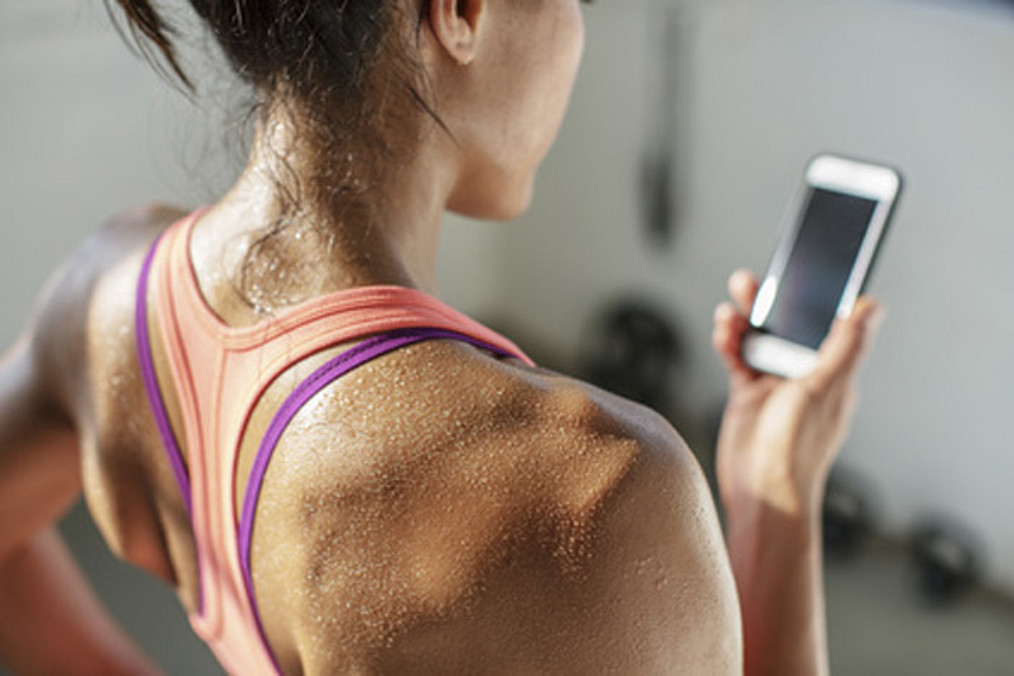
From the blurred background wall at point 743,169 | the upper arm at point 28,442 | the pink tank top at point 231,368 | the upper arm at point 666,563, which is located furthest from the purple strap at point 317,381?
the blurred background wall at point 743,169

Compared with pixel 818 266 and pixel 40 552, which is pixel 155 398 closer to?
pixel 40 552

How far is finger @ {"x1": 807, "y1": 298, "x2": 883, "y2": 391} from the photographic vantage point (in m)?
0.91

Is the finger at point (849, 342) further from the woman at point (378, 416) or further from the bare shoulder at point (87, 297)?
the bare shoulder at point (87, 297)

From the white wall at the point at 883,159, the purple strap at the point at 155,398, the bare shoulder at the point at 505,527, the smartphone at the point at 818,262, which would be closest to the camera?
the bare shoulder at the point at 505,527

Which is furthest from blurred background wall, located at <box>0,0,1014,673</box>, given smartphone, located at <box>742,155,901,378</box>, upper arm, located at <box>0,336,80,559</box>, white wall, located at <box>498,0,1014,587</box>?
upper arm, located at <box>0,336,80,559</box>

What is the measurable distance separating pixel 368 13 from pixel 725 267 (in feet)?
6.07

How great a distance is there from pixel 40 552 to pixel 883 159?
60.0 inches

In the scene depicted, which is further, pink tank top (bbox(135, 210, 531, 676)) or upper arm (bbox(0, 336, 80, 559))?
upper arm (bbox(0, 336, 80, 559))

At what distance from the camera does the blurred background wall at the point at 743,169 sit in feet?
6.24

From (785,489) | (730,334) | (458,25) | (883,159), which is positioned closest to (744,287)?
(730,334)

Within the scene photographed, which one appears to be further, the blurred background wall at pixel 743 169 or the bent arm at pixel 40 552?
the blurred background wall at pixel 743 169

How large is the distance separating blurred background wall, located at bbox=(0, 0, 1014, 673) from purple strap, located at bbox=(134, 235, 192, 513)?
1.21 meters

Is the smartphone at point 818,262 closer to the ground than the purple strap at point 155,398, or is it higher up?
higher up

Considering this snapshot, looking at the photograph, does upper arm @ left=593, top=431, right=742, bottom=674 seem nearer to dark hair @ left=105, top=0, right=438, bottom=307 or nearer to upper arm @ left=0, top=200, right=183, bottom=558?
dark hair @ left=105, top=0, right=438, bottom=307
